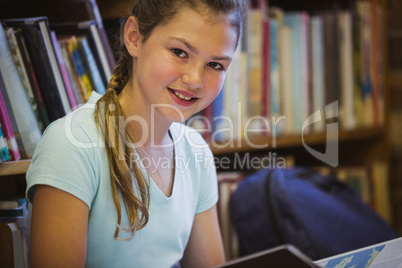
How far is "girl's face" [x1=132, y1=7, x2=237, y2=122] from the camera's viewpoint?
0.67m

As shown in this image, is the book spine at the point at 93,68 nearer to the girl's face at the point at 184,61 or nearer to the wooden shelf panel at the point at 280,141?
the girl's face at the point at 184,61

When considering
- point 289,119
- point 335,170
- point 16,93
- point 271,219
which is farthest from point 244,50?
point 16,93

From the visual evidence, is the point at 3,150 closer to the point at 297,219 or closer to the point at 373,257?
the point at 373,257

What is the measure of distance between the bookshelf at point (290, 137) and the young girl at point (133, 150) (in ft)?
0.41

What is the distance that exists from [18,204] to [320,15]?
3.77 ft

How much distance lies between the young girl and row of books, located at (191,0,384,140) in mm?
412

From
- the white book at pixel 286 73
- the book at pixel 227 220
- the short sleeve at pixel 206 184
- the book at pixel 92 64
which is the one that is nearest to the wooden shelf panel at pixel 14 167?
the book at pixel 92 64

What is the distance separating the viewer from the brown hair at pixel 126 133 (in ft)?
2.24

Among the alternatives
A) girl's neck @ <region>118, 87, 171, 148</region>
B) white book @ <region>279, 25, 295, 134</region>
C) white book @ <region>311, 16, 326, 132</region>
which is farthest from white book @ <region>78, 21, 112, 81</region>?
white book @ <region>311, 16, 326, 132</region>

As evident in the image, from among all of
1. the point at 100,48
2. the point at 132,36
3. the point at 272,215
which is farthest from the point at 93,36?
the point at 272,215

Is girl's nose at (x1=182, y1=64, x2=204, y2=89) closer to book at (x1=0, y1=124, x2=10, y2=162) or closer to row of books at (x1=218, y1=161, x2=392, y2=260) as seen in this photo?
book at (x1=0, y1=124, x2=10, y2=162)

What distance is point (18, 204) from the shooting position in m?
0.73

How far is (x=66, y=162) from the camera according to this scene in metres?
0.63

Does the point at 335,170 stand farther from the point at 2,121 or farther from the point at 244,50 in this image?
the point at 2,121
